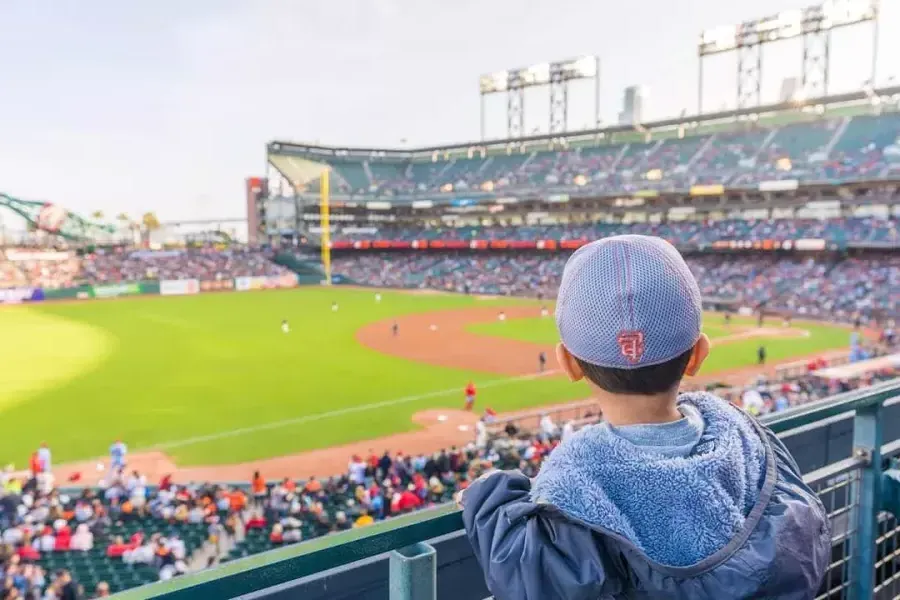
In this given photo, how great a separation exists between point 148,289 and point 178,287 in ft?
7.88

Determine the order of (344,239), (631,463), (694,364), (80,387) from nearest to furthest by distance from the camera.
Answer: (631,463), (694,364), (80,387), (344,239)

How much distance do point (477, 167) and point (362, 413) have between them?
6412cm

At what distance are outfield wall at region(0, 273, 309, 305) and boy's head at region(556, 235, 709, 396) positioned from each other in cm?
5920

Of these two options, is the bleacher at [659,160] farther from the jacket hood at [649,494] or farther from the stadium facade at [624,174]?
the jacket hood at [649,494]

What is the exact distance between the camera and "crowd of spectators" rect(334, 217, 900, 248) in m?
49.9

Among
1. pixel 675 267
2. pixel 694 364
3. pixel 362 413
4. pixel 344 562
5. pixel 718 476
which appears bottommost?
pixel 362 413

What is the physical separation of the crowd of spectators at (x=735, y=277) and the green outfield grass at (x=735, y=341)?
5181 millimetres

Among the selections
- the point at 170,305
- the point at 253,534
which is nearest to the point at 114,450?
the point at 253,534

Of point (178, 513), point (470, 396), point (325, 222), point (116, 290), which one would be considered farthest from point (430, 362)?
point (325, 222)

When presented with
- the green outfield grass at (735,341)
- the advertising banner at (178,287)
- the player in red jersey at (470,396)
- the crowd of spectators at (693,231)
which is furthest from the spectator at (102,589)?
the crowd of spectators at (693,231)

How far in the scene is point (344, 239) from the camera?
80375 mm

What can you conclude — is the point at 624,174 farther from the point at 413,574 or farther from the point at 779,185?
the point at 413,574

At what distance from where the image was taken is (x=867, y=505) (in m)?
3.05

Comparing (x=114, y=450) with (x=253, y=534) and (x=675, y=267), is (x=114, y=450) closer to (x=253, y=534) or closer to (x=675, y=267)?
(x=253, y=534)
